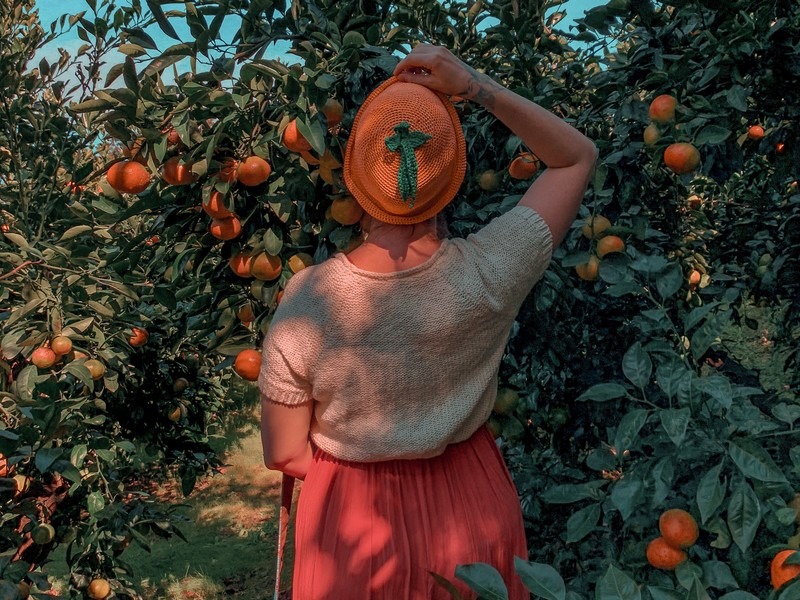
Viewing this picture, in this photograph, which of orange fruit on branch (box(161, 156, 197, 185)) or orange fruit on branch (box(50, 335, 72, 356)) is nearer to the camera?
Result: orange fruit on branch (box(161, 156, 197, 185))

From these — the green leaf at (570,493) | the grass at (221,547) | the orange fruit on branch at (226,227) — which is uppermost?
the orange fruit on branch at (226,227)

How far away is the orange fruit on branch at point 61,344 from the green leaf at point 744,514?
5.89 feet

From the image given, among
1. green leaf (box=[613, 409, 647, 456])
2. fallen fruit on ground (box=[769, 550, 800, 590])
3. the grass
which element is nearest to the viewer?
fallen fruit on ground (box=[769, 550, 800, 590])

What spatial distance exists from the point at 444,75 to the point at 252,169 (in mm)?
513

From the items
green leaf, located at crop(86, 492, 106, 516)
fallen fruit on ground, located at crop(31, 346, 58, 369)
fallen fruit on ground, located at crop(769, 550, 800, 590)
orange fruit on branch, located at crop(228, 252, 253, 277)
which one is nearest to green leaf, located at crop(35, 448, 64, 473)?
fallen fruit on ground, located at crop(31, 346, 58, 369)

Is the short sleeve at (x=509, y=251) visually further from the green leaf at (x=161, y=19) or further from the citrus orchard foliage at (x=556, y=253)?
the green leaf at (x=161, y=19)

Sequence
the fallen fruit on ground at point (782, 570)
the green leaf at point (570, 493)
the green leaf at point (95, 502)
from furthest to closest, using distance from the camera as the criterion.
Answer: the green leaf at point (95, 502)
the green leaf at point (570, 493)
the fallen fruit on ground at point (782, 570)

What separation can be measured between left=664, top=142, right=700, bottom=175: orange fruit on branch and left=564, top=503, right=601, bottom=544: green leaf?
81 cm

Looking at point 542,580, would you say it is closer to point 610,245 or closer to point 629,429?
point 629,429

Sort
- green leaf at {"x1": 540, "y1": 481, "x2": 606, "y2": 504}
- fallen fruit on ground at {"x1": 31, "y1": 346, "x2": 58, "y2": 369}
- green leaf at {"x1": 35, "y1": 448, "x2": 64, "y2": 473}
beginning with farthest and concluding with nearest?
fallen fruit on ground at {"x1": 31, "y1": 346, "x2": 58, "y2": 369} < green leaf at {"x1": 35, "y1": 448, "x2": 64, "y2": 473} < green leaf at {"x1": 540, "y1": 481, "x2": 606, "y2": 504}

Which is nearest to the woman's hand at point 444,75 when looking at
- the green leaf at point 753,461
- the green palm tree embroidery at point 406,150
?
the green palm tree embroidery at point 406,150

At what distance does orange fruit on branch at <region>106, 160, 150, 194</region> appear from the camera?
1.68 metres

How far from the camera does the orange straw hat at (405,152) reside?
1245 mm

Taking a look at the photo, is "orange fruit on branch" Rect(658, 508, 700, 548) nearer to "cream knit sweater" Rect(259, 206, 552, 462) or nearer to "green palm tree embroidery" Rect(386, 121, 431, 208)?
"cream knit sweater" Rect(259, 206, 552, 462)
